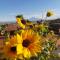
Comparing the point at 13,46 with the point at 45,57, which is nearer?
the point at 13,46

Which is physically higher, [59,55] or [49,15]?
[49,15]

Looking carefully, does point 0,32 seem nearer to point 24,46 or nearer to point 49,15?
point 49,15

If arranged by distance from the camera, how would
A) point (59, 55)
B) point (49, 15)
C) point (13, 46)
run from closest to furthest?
point (13, 46), point (59, 55), point (49, 15)

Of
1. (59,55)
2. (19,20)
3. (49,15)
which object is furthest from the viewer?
(49,15)

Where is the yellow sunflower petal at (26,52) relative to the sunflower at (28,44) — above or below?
below

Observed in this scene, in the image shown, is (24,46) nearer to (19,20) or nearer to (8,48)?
(8,48)

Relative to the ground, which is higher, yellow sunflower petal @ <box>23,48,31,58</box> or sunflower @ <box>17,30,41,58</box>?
sunflower @ <box>17,30,41,58</box>

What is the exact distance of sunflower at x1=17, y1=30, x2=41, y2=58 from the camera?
28.8 inches

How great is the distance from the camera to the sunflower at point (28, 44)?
73 cm

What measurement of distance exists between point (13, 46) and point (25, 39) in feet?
0.25

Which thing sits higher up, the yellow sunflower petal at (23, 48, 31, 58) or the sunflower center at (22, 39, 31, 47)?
the sunflower center at (22, 39, 31, 47)

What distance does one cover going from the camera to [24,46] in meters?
0.77

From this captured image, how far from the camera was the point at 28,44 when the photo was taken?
80 centimetres

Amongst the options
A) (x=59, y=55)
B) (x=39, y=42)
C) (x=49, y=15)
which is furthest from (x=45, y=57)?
(x=49, y=15)
